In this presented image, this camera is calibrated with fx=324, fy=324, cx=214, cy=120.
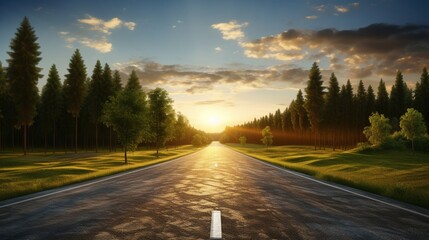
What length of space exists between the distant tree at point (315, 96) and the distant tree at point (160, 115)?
100 ft

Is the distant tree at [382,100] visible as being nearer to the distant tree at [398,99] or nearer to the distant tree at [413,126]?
the distant tree at [398,99]

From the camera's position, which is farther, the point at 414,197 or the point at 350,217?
the point at 414,197

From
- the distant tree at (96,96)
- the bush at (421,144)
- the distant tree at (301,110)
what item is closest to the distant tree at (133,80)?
the distant tree at (96,96)

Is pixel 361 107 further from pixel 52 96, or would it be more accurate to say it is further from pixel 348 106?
pixel 52 96

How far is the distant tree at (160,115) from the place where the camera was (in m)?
53.7

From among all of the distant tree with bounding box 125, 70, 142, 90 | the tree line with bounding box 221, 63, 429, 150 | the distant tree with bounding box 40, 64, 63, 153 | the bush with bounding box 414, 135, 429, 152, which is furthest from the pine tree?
the distant tree with bounding box 40, 64, 63, 153

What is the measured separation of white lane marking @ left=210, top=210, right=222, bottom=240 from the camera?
17.0ft

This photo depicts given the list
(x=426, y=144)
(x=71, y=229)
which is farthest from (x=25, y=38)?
(x=426, y=144)

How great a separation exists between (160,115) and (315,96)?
33.3 metres

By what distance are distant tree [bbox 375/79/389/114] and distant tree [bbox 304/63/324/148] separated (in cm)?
3218

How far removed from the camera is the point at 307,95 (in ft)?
224

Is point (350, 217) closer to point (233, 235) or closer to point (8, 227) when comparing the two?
point (233, 235)

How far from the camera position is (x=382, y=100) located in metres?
91.0

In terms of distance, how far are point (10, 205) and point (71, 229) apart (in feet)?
12.5
